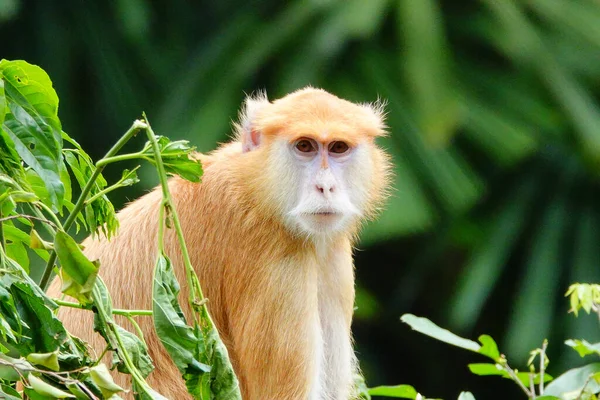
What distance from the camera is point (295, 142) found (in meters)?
3.78

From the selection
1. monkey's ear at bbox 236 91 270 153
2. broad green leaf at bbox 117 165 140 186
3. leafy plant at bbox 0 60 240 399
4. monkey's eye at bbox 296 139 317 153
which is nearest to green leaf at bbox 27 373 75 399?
leafy plant at bbox 0 60 240 399

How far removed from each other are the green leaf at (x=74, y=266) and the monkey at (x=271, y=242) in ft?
5.13

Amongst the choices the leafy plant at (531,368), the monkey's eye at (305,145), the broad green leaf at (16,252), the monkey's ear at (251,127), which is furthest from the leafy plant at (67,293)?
the monkey's ear at (251,127)

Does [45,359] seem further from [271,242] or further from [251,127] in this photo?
[251,127]

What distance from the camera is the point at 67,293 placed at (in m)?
1.95

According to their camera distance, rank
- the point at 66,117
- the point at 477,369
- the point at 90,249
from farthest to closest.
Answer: the point at 66,117 < the point at 90,249 < the point at 477,369

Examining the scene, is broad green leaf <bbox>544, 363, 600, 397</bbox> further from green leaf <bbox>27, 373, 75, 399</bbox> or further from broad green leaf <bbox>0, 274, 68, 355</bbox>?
green leaf <bbox>27, 373, 75, 399</bbox>

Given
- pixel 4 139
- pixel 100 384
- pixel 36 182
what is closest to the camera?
pixel 100 384

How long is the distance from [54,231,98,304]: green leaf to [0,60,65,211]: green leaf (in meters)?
0.24

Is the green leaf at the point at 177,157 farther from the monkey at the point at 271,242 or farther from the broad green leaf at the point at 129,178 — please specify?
the monkey at the point at 271,242

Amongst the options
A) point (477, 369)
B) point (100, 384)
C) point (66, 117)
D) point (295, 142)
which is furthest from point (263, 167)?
point (66, 117)

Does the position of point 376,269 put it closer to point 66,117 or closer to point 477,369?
point 66,117

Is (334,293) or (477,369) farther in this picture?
(334,293)

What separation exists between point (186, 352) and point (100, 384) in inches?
8.6
